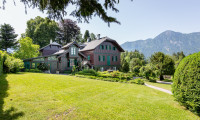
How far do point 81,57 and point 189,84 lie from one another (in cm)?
2064

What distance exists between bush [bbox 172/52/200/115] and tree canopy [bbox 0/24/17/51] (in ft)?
139

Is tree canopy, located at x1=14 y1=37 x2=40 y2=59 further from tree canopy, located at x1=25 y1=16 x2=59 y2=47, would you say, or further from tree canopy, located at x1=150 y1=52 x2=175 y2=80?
tree canopy, located at x1=150 y1=52 x2=175 y2=80

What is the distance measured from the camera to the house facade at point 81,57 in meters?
21.1

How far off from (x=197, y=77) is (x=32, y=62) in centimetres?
2397

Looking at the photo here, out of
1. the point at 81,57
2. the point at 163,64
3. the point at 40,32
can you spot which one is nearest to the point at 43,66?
the point at 81,57

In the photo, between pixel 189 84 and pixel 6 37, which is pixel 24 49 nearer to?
pixel 6 37

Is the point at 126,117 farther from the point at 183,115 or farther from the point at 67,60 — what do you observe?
the point at 67,60

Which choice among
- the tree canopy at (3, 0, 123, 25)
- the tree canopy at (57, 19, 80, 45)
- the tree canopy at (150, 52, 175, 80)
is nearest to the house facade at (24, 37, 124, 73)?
the tree canopy at (150, 52, 175, 80)

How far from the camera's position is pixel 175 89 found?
171 inches

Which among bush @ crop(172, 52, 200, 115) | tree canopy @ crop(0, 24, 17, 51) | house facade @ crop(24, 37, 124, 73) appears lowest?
bush @ crop(172, 52, 200, 115)

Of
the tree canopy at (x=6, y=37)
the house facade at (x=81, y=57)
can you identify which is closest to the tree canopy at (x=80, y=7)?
the house facade at (x=81, y=57)

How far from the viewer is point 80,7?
3.85 m

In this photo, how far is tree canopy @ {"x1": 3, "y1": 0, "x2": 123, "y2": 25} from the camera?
11.4 feet

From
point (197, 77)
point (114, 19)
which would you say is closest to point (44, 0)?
point (114, 19)
